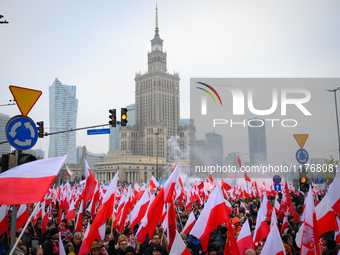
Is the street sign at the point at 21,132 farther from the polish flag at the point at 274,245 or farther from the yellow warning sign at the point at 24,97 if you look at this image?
the polish flag at the point at 274,245

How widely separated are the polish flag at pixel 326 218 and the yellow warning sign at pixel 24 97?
640cm

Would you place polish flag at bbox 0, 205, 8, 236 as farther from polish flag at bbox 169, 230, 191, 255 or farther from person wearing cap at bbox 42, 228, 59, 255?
polish flag at bbox 169, 230, 191, 255

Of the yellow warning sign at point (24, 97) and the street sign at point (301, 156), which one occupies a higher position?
the yellow warning sign at point (24, 97)

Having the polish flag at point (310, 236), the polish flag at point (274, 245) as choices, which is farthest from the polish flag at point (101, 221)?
the polish flag at point (310, 236)

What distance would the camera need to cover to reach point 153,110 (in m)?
141

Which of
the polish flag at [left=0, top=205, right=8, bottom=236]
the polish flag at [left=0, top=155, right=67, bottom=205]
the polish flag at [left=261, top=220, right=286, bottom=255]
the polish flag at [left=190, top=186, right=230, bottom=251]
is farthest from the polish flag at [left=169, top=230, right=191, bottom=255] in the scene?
the polish flag at [left=0, top=205, right=8, bottom=236]

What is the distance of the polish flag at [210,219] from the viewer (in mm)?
7027

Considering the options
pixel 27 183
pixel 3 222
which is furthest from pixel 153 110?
pixel 27 183

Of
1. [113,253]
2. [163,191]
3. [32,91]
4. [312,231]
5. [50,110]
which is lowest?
[113,253]

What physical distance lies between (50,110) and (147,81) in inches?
2424

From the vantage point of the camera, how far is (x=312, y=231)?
6.26m

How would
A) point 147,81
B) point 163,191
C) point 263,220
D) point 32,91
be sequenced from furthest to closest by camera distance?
point 147,81 < point 263,220 < point 163,191 < point 32,91

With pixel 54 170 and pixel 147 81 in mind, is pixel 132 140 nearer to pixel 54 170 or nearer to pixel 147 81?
pixel 147 81

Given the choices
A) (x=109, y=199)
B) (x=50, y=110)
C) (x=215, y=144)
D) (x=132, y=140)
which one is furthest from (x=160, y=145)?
(x=109, y=199)
